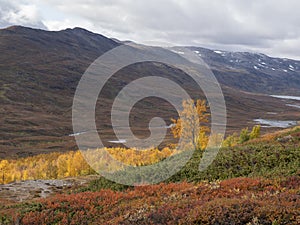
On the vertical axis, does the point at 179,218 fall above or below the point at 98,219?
above

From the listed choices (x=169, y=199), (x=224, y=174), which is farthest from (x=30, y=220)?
(x=224, y=174)

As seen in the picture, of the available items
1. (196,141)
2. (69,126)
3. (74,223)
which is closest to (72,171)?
(196,141)

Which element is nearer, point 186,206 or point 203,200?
point 186,206

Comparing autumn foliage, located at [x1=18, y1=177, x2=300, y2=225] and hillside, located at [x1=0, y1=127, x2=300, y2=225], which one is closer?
autumn foliage, located at [x1=18, y1=177, x2=300, y2=225]

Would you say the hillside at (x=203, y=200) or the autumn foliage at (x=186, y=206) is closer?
the autumn foliage at (x=186, y=206)

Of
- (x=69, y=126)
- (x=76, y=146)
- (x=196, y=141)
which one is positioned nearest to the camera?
(x=196, y=141)

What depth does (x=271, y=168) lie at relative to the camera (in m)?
19.9

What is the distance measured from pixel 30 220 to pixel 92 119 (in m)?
184

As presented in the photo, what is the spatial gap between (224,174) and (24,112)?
185738 millimetres

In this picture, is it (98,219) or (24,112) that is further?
(24,112)

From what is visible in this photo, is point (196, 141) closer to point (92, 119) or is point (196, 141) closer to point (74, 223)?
point (74, 223)

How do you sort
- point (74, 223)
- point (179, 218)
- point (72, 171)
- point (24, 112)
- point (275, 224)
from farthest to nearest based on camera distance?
point (24, 112)
point (72, 171)
point (74, 223)
point (179, 218)
point (275, 224)

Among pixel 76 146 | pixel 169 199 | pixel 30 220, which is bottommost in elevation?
pixel 76 146

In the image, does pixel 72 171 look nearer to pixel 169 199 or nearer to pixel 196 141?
pixel 196 141
